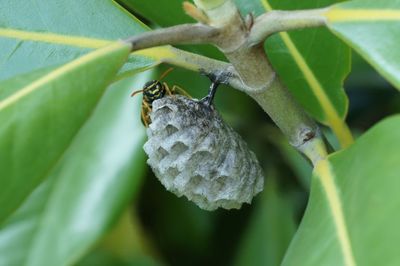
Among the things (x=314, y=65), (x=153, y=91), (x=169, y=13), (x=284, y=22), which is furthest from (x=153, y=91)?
(x=284, y=22)

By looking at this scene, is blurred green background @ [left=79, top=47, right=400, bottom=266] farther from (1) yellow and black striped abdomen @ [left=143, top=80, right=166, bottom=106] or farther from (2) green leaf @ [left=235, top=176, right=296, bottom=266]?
(1) yellow and black striped abdomen @ [left=143, top=80, right=166, bottom=106]

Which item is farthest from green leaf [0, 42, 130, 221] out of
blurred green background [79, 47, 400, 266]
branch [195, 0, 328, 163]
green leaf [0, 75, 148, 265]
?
blurred green background [79, 47, 400, 266]

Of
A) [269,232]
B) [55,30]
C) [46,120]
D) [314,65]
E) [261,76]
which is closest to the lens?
[46,120]

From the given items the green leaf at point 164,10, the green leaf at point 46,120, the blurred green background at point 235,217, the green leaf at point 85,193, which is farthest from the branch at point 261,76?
the blurred green background at point 235,217

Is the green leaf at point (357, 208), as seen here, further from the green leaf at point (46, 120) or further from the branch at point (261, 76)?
the green leaf at point (46, 120)

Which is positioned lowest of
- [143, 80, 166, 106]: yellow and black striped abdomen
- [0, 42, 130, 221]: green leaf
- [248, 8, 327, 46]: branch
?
[248, 8, 327, 46]: branch

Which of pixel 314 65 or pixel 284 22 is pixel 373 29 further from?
pixel 314 65
